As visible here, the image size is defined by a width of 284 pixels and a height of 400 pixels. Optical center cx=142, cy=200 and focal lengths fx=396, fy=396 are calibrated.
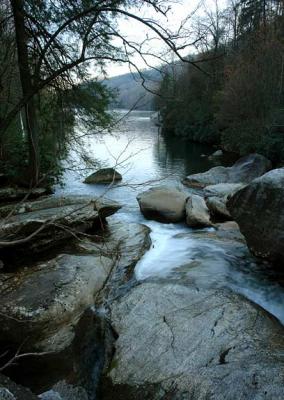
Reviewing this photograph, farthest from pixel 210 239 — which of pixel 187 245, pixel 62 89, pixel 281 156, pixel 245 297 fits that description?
pixel 281 156

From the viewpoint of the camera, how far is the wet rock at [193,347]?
129 inches

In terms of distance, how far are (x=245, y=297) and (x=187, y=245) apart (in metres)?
2.14

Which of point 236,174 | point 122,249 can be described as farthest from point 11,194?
point 236,174

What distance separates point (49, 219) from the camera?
18.3 ft

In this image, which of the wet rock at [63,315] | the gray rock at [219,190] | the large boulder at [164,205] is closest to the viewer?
the wet rock at [63,315]

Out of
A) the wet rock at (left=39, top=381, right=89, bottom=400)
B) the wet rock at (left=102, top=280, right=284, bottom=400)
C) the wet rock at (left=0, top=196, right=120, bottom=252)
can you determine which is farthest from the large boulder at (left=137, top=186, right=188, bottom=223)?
the wet rock at (left=39, top=381, right=89, bottom=400)

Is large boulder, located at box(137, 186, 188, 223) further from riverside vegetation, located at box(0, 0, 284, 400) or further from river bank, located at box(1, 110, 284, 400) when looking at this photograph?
river bank, located at box(1, 110, 284, 400)

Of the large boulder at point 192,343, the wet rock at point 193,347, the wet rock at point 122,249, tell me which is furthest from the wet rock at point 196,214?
the wet rock at point 193,347

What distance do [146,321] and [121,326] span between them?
0.99 feet

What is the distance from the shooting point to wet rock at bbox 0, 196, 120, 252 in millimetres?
5652

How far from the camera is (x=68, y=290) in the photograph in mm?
4965

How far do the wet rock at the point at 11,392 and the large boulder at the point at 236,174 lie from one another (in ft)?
35.3

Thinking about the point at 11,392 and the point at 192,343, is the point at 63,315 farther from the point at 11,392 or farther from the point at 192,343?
the point at 192,343

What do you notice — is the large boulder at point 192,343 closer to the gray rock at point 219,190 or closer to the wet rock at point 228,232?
the wet rock at point 228,232
